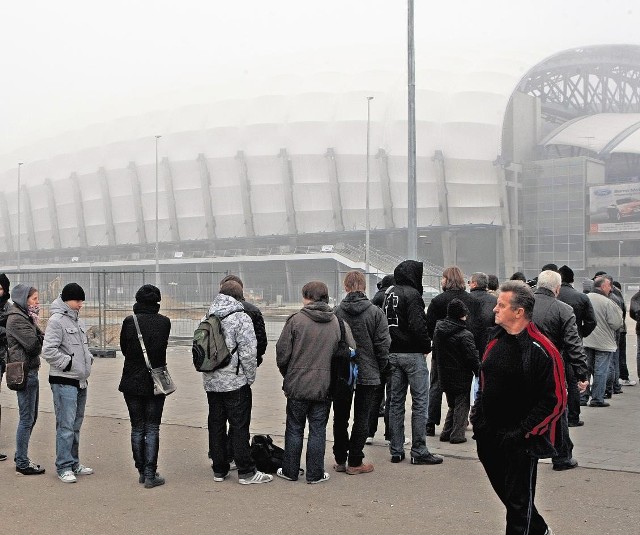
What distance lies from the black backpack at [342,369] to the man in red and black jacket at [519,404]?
280cm

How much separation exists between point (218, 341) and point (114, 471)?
165 cm

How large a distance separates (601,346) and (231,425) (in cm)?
628

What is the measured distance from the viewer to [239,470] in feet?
Result: 24.6

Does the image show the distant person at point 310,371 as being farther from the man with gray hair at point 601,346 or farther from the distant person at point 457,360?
the man with gray hair at point 601,346

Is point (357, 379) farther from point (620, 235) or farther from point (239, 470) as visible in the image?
point (620, 235)

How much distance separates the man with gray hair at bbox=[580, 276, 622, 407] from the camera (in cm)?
1182

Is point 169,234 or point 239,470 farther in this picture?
point 169,234

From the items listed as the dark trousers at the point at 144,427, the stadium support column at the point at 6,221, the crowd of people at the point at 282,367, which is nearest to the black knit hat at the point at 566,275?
the crowd of people at the point at 282,367

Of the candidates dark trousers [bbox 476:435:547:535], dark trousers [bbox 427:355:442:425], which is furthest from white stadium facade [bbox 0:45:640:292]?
dark trousers [bbox 476:435:547:535]

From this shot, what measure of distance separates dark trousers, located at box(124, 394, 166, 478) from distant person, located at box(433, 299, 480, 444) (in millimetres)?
3171

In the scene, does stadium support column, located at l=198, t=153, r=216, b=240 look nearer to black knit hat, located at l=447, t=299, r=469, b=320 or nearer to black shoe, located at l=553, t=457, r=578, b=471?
black knit hat, located at l=447, t=299, r=469, b=320

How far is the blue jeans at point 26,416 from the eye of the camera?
7839 mm

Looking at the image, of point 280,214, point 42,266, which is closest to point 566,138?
point 280,214

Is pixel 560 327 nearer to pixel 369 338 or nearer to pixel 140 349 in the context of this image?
pixel 369 338
